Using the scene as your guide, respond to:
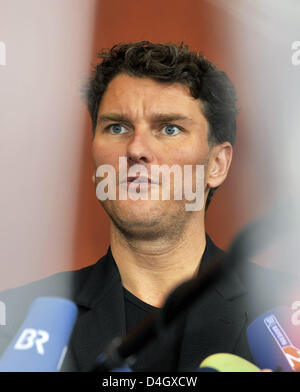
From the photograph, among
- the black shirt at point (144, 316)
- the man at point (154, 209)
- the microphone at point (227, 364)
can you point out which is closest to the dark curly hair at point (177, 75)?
the man at point (154, 209)

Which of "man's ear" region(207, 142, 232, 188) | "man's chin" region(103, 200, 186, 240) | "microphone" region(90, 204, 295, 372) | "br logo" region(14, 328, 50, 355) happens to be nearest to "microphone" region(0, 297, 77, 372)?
"br logo" region(14, 328, 50, 355)

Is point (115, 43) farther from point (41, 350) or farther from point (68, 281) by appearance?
point (41, 350)

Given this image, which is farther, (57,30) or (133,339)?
(57,30)

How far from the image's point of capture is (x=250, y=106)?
2.89 ft

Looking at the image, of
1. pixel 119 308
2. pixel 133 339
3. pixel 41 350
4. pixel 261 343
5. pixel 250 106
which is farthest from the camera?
pixel 250 106

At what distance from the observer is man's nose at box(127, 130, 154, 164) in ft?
2.54

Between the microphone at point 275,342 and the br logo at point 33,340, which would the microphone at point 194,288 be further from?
the microphone at point 275,342

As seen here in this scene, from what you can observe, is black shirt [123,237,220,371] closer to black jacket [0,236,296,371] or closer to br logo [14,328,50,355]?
black jacket [0,236,296,371]

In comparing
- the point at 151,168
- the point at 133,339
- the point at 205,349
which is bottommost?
the point at 205,349

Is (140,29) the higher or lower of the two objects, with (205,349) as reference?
higher

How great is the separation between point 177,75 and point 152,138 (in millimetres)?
112

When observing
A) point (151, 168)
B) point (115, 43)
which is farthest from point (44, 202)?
point (115, 43)

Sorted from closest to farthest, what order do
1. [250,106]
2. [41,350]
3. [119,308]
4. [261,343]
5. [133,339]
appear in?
[133,339] → [41,350] → [261,343] → [119,308] → [250,106]

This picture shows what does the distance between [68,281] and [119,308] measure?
106mm
